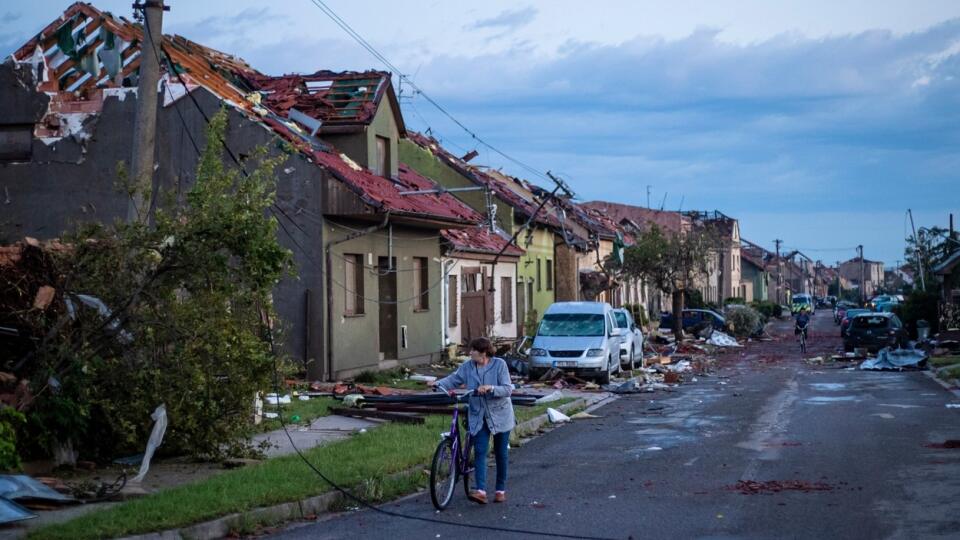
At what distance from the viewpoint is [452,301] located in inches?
1316

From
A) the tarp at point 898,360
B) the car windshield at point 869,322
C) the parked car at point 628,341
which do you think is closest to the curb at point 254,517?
the parked car at point 628,341

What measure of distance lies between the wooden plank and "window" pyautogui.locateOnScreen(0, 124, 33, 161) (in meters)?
10.3

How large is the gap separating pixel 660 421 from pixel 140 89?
10164 millimetres

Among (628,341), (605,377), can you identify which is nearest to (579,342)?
(605,377)

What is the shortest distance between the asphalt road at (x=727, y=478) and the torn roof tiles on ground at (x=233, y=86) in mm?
8416

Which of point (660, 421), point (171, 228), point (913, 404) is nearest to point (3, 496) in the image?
point (171, 228)

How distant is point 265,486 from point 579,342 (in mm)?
17120

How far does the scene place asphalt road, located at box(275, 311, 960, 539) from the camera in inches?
371

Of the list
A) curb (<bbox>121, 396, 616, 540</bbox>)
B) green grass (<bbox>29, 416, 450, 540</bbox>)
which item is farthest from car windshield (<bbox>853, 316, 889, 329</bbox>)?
curb (<bbox>121, 396, 616, 540</bbox>)

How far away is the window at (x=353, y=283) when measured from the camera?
82.1 ft

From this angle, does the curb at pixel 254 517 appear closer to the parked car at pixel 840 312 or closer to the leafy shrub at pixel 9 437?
the leafy shrub at pixel 9 437

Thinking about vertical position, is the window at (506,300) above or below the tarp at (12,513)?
Answer: above

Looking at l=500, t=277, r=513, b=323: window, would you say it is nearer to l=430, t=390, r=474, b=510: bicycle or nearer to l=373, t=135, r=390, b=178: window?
l=373, t=135, r=390, b=178: window

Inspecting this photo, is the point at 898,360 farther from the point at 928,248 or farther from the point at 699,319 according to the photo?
the point at 928,248
